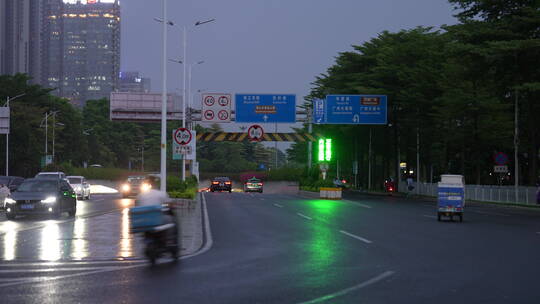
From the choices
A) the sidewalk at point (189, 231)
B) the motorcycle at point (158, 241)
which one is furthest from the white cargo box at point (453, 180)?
the motorcycle at point (158, 241)

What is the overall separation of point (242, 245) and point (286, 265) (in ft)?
12.9

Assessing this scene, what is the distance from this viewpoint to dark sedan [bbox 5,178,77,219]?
24.8m

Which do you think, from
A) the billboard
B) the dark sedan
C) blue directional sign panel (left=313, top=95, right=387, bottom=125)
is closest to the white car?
the billboard

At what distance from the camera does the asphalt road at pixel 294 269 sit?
9.34m

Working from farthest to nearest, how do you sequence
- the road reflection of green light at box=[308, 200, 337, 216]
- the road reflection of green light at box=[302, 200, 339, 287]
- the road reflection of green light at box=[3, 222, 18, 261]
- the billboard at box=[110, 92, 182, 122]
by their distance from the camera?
the billboard at box=[110, 92, 182, 122], the road reflection of green light at box=[308, 200, 337, 216], the road reflection of green light at box=[3, 222, 18, 261], the road reflection of green light at box=[302, 200, 339, 287]

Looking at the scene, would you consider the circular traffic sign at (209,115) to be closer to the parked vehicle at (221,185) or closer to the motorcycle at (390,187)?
the motorcycle at (390,187)

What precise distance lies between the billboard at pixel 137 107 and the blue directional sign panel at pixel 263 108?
9.38 m

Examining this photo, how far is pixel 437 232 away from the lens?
64.5 feet

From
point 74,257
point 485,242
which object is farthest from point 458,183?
point 74,257

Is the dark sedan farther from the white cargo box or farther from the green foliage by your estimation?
the green foliage

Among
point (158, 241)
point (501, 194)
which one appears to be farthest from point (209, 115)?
point (158, 241)

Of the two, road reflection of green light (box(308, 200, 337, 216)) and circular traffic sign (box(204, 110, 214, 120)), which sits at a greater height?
circular traffic sign (box(204, 110, 214, 120))

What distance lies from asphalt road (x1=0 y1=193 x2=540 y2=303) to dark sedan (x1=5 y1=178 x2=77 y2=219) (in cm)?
501

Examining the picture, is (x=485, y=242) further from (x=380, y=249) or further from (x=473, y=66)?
(x=473, y=66)
